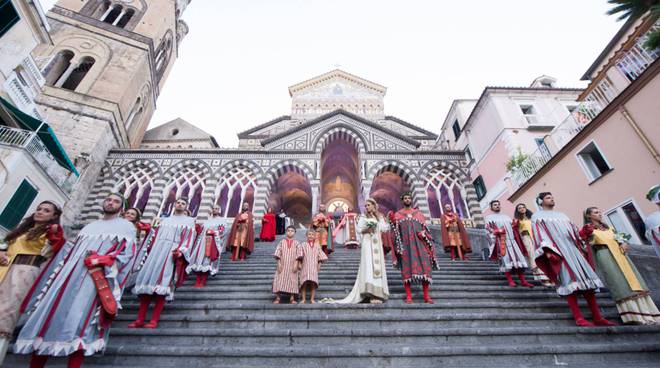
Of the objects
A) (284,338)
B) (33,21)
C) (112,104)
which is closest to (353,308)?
(284,338)

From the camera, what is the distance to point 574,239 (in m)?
4.32

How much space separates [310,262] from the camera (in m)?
5.35

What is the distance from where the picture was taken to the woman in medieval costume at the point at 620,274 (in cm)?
385

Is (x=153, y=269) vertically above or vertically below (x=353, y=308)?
above

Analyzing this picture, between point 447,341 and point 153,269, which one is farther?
point 153,269

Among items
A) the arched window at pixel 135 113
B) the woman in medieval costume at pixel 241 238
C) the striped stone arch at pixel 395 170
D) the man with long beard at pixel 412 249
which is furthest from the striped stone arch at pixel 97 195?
the man with long beard at pixel 412 249

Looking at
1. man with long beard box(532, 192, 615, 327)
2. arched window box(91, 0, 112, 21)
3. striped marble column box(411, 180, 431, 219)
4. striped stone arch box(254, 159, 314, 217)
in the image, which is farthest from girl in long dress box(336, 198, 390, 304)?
arched window box(91, 0, 112, 21)

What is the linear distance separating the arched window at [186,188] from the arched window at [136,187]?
1.08 meters

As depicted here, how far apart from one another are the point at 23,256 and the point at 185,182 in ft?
46.1

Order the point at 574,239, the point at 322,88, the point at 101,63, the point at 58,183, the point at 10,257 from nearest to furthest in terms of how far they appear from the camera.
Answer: the point at 10,257
the point at 574,239
the point at 58,183
the point at 101,63
the point at 322,88

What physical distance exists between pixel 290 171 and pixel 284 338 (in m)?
14.4

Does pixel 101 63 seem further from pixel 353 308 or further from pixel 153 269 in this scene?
pixel 353 308

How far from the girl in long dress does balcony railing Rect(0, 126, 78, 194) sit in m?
12.5

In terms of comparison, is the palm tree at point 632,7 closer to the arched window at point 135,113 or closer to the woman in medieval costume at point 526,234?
the woman in medieval costume at point 526,234
